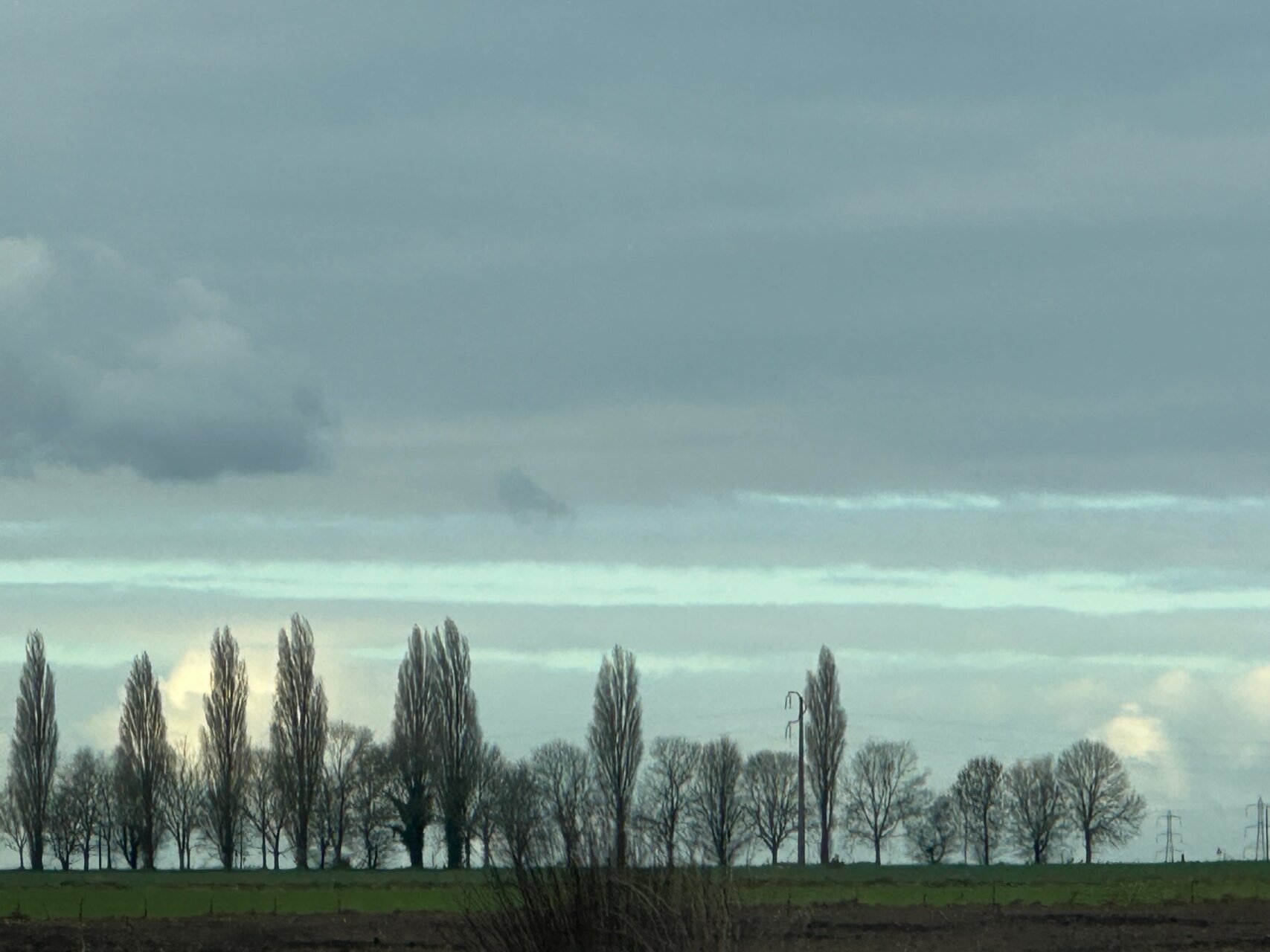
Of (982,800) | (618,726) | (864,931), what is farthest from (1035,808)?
(864,931)

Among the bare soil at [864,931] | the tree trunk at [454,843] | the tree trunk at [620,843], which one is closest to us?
the tree trunk at [620,843]

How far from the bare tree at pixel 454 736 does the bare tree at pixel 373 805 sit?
2943 millimetres

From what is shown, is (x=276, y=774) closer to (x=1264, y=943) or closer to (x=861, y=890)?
(x=861, y=890)

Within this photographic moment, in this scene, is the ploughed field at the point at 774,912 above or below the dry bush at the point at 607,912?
below

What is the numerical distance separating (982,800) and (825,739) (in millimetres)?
32158

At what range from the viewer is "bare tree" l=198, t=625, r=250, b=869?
9212cm

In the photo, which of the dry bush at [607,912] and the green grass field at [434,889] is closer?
the dry bush at [607,912]

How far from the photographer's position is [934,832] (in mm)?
127438

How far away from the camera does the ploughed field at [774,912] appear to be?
1282 inches

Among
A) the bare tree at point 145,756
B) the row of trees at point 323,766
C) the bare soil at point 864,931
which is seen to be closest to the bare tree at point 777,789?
the row of trees at point 323,766

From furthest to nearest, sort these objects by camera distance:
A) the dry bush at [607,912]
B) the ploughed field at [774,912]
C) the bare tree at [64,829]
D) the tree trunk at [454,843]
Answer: the bare tree at [64,829] → the tree trunk at [454,843] → the ploughed field at [774,912] → the dry bush at [607,912]

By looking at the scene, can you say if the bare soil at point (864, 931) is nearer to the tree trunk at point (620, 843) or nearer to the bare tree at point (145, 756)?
the tree trunk at point (620, 843)

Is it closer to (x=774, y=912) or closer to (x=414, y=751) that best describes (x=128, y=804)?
(x=414, y=751)

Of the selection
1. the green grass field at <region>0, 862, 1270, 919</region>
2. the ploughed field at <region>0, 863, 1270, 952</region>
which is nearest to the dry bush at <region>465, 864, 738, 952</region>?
the ploughed field at <region>0, 863, 1270, 952</region>
